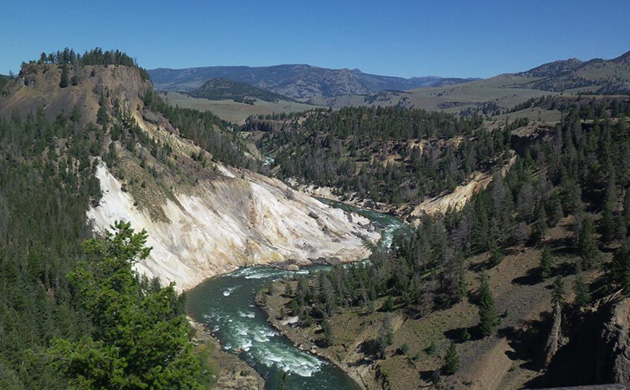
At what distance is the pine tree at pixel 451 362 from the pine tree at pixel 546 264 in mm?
15185

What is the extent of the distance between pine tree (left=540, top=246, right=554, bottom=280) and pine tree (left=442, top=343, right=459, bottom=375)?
1518cm

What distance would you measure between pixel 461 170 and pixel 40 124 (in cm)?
9695

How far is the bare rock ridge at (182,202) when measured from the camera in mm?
77500

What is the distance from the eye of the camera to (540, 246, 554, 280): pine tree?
179 ft

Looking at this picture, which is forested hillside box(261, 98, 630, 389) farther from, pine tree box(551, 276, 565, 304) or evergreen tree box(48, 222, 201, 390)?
evergreen tree box(48, 222, 201, 390)

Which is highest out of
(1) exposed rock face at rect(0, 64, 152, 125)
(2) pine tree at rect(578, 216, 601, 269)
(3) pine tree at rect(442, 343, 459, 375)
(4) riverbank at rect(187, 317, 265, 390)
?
(1) exposed rock face at rect(0, 64, 152, 125)

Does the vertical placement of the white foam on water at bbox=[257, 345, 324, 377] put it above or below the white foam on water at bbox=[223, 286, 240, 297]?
below

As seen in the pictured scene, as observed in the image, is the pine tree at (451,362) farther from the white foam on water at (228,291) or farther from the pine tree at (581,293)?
the white foam on water at (228,291)

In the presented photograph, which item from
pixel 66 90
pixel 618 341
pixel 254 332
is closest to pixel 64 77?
pixel 66 90

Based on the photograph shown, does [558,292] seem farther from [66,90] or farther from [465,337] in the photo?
[66,90]

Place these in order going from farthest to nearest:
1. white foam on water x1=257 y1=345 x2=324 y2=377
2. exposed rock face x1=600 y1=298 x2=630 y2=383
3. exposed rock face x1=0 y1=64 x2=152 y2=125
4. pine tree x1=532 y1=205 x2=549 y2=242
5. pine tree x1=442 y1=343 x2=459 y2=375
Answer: exposed rock face x1=0 y1=64 x2=152 y2=125, pine tree x1=532 y1=205 x2=549 y2=242, white foam on water x1=257 y1=345 x2=324 y2=377, pine tree x1=442 y1=343 x2=459 y2=375, exposed rock face x1=600 y1=298 x2=630 y2=383

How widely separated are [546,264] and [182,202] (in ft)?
188

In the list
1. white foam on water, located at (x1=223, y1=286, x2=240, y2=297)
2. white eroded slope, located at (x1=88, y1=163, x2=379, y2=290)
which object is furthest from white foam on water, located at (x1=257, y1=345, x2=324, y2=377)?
white eroded slope, located at (x1=88, y1=163, x2=379, y2=290)

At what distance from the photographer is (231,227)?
285ft
